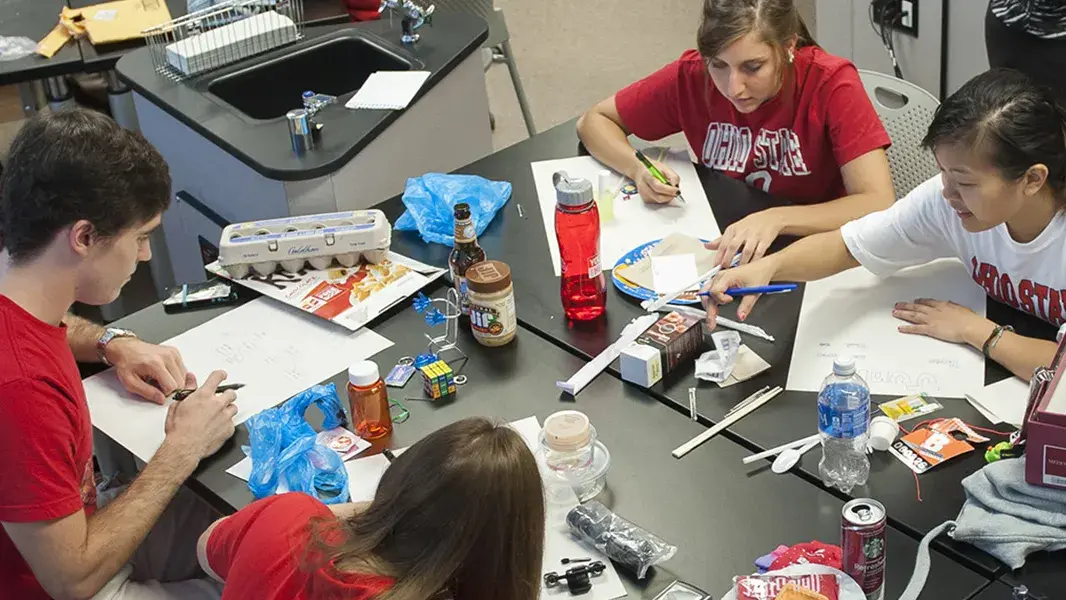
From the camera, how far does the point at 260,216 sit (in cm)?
256

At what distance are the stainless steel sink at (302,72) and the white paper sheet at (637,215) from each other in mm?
570

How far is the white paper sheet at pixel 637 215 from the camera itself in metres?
2.23

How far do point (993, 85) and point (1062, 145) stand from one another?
14 centimetres

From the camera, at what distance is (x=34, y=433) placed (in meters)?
Answer: 1.55

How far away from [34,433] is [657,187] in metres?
1.30

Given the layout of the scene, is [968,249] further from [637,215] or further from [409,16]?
[409,16]

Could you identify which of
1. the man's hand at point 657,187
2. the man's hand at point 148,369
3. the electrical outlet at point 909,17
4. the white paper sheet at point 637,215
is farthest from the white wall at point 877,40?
the man's hand at point 148,369

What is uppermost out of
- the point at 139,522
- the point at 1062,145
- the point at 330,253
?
the point at 1062,145

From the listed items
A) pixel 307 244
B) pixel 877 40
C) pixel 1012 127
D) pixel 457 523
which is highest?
pixel 1012 127

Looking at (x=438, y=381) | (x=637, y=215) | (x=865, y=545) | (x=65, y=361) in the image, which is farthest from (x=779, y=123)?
(x=65, y=361)

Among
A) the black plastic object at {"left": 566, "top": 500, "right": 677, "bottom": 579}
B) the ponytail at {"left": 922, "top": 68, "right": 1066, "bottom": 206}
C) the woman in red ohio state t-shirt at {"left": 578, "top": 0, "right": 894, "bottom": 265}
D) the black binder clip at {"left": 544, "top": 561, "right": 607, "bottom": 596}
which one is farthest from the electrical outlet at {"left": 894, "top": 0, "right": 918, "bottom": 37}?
the black binder clip at {"left": 544, "top": 561, "right": 607, "bottom": 596}

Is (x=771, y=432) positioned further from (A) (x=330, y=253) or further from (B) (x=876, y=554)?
(A) (x=330, y=253)

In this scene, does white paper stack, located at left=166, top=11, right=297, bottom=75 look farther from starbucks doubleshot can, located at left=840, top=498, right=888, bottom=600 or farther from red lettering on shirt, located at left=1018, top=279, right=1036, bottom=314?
starbucks doubleshot can, located at left=840, top=498, right=888, bottom=600

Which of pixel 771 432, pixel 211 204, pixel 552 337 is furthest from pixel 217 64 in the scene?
pixel 771 432
